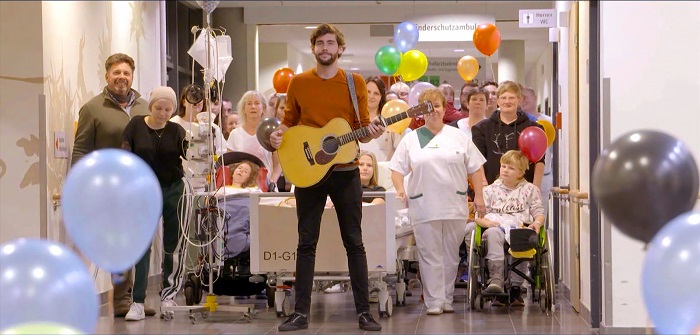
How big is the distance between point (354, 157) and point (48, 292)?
316 centimetres

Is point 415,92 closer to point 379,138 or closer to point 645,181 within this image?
point 379,138

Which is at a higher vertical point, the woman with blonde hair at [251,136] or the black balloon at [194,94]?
the black balloon at [194,94]

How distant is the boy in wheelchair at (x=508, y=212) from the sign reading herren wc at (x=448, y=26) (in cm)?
528

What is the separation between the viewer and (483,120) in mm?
7449

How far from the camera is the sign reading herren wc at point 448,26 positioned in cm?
1209

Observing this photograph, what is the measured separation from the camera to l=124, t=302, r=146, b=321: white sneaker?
6398 mm

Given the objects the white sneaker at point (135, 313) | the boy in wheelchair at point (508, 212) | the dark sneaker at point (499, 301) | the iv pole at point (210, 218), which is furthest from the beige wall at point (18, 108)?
the dark sneaker at point (499, 301)

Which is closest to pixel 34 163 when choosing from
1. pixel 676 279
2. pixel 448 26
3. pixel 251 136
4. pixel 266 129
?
pixel 266 129

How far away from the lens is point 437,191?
6.53 m

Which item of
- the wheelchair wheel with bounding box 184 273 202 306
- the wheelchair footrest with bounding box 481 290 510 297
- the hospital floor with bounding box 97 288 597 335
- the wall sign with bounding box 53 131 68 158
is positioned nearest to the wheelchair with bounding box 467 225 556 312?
the wheelchair footrest with bounding box 481 290 510 297

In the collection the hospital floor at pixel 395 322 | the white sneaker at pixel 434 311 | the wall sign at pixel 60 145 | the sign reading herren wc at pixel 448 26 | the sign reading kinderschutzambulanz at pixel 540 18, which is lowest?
the hospital floor at pixel 395 322

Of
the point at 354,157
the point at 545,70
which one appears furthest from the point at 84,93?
the point at 545,70

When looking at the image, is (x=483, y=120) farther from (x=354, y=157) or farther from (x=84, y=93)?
(x=84, y=93)

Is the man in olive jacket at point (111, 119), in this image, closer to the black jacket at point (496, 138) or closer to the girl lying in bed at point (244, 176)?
the girl lying in bed at point (244, 176)
